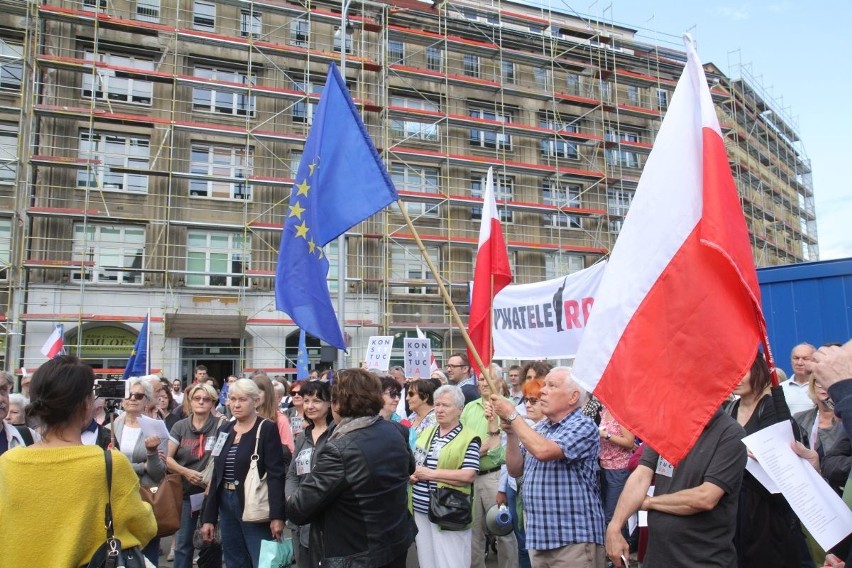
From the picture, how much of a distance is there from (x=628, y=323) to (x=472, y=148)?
2323 centimetres

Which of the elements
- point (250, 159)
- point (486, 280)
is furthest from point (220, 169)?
point (486, 280)

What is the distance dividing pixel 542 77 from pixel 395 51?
Result: 6.60 m

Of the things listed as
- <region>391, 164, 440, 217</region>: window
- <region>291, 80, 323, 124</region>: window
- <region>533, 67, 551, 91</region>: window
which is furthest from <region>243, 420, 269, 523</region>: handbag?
<region>533, 67, 551, 91</region>: window

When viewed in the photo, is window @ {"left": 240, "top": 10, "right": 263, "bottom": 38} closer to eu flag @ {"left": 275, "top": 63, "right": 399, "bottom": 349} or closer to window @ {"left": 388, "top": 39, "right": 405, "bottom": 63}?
window @ {"left": 388, "top": 39, "right": 405, "bottom": 63}

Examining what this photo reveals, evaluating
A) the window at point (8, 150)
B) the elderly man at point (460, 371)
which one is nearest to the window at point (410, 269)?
the window at point (8, 150)

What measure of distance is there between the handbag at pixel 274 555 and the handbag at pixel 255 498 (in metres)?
0.34

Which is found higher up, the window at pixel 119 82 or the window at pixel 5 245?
the window at pixel 119 82

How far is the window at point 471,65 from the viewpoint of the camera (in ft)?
86.8

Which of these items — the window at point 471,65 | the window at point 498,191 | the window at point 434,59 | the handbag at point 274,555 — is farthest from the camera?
the window at point 471,65

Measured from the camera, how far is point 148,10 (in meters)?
21.9

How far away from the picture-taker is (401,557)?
3.51 metres

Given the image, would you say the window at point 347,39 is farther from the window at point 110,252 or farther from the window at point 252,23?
the window at point 110,252

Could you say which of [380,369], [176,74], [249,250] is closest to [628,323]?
[380,369]

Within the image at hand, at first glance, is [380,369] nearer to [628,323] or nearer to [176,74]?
[628,323]
